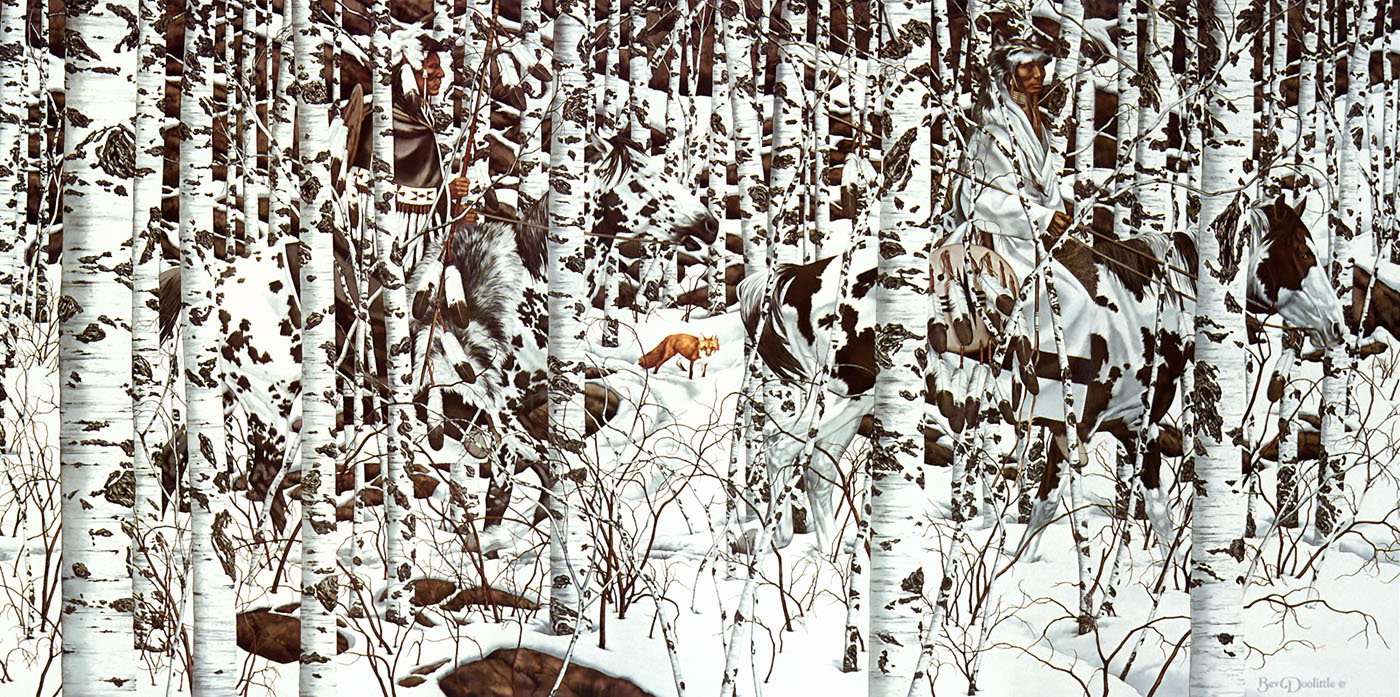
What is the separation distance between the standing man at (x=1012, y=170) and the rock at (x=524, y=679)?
1665 millimetres

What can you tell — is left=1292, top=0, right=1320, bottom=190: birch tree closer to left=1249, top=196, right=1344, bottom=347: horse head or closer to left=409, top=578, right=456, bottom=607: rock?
left=1249, top=196, right=1344, bottom=347: horse head

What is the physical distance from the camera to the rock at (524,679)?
9.75 feet

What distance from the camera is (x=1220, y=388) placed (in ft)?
9.57

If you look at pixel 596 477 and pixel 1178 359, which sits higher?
pixel 1178 359

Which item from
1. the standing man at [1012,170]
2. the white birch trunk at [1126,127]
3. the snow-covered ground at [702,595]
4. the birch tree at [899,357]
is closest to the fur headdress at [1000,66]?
the standing man at [1012,170]

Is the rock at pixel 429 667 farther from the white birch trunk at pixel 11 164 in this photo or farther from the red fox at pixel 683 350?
the white birch trunk at pixel 11 164

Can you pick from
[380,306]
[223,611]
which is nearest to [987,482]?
[380,306]

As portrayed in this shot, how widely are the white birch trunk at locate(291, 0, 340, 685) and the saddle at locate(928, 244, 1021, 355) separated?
170 centimetres

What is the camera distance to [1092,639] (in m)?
3.15

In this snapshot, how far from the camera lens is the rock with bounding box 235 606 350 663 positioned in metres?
2.95

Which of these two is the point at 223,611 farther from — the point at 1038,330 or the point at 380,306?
the point at 1038,330

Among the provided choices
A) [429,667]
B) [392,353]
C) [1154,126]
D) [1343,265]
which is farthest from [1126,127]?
[429,667]

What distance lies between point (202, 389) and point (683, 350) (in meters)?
1.31

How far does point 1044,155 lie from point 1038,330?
0.53 m
